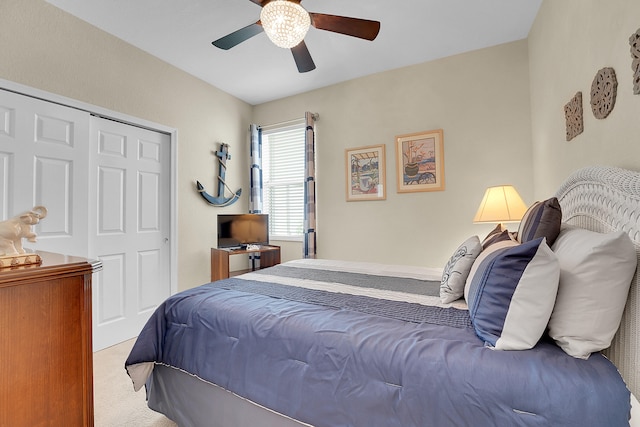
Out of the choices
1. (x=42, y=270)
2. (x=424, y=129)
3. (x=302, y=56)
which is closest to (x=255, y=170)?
(x=302, y=56)

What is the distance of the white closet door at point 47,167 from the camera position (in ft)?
6.68

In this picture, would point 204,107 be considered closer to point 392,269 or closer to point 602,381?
point 392,269

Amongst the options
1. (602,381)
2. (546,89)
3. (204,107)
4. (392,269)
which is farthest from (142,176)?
(546,89)

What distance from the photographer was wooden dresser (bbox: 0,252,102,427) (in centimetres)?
76

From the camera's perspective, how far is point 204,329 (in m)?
1.37

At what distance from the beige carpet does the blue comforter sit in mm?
480

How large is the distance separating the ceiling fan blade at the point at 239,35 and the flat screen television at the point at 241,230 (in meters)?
1.87

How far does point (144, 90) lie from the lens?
2893 mm

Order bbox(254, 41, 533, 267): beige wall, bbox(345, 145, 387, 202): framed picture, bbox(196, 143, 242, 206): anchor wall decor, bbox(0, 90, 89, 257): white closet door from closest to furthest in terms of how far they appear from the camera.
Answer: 1. bbox(0, 90, 89, 257): white closet door
2. bbox(254, 41, 533, 267): beige wall
3. bbox(345, 145, 387, 202): framed picture
4. bbox(196, 143, 242, 206): anchor wall decor

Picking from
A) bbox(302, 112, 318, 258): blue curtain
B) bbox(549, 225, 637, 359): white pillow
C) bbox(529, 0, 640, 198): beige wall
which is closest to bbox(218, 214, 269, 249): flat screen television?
bbox(302, 112, 318, 258): blue curtain

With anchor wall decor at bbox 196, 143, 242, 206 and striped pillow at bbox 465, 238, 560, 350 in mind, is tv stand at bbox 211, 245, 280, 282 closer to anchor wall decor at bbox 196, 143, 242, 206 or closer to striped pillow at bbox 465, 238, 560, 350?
anchor wall decor at bbox 196, 143, 242, 206

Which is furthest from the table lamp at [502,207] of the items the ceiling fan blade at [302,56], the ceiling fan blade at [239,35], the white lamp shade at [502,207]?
the ceiling fan blade at [239,35]

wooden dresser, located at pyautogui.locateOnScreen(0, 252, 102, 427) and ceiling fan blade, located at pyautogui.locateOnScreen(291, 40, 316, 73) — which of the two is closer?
wooden dresser, located at pyautogui.locateOnScreen(0, 252, 102, 427)

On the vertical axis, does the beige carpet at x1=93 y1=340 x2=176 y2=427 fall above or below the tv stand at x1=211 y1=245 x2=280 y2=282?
below
